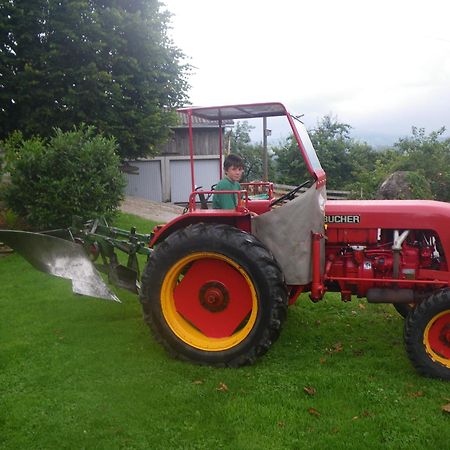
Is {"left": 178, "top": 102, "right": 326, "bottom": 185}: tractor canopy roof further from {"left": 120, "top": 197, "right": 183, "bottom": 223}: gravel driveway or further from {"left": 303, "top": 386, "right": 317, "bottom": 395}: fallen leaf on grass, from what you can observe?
{"left": 120, "top": 197, "right": 183, "bottom": 223}: gravel driveway

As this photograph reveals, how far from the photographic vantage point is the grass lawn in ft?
9.89

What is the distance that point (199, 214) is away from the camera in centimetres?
403

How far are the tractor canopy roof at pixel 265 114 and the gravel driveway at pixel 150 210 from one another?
24.8 feet

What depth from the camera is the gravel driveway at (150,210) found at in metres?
12.8

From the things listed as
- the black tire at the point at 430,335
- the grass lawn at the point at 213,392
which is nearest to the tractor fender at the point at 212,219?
the grass lawn at the point at 213,392

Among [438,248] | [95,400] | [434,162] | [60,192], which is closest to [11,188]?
[60,192]

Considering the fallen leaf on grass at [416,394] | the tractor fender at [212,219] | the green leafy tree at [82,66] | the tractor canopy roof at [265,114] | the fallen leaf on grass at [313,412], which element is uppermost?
the green leafy tree at [82,66]

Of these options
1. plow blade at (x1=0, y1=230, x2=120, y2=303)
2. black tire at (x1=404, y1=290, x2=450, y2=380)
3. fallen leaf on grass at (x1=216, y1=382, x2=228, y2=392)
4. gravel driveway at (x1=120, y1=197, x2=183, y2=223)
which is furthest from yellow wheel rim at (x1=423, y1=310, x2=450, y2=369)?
gravel driveway at (x1=120, y1=197, x2=183, y2=223)

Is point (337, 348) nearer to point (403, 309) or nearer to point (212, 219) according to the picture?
point (403, 309)

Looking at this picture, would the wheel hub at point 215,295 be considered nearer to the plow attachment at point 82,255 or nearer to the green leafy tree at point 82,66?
the plow attachment at point 82,255

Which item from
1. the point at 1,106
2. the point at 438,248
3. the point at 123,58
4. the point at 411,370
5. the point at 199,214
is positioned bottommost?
the point at 411,370

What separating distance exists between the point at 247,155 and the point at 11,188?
655 inches

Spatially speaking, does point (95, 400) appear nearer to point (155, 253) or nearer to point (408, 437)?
point (155, 253)

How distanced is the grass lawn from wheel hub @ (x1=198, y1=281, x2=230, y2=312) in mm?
512
